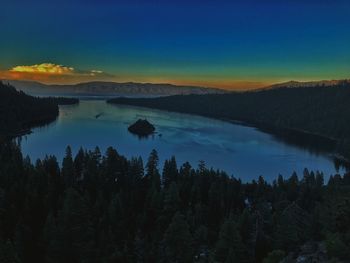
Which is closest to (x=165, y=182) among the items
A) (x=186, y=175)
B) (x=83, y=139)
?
(x=186, y=175)

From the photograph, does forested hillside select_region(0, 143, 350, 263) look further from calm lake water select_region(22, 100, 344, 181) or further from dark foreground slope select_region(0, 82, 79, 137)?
dark foreground slope select_region(0, 82, 79, 137)

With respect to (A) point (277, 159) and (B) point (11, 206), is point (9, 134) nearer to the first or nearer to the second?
(A) point (277, 159)

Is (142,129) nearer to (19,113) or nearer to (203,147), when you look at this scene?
(203,147)

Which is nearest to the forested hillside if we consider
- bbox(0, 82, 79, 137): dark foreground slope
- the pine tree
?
the pine tree

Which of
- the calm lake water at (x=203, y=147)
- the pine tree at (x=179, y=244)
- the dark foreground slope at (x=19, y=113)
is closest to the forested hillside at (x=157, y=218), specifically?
the pine tree at (x=179, y=244)

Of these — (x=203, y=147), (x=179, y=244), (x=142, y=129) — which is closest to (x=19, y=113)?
(x=142, y=129)

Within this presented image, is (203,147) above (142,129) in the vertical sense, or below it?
below
